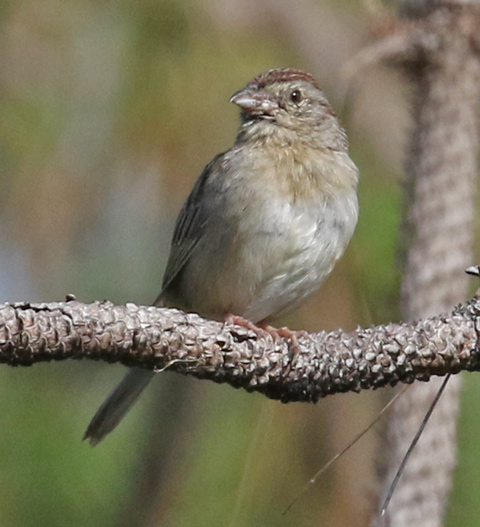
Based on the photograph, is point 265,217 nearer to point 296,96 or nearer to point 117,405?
point 296,96

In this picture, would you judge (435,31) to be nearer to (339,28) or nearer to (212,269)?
(339,28)

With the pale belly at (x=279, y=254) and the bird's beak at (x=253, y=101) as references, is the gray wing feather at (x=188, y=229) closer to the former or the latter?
the pale belly at (x=279, y=254)

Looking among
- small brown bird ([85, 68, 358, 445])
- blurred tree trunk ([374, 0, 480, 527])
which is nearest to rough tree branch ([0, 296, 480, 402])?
blurred tree trunk ([374, 0, 480, 527])

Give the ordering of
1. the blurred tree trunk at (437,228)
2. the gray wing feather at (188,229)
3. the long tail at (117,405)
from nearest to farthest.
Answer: the blurred tree trunk at (437,228) → the long tail at (117,405) → the gray wing feather at (188,229)

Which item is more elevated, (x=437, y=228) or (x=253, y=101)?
(x=253, y=101)

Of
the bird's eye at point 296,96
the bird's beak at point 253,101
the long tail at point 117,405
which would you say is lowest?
the long tail at point 117,405

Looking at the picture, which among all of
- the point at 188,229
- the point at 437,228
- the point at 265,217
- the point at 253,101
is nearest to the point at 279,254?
the point at 265,217

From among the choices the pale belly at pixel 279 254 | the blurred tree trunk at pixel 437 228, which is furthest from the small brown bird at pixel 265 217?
the blurred tree trunk at pixel 437 228
